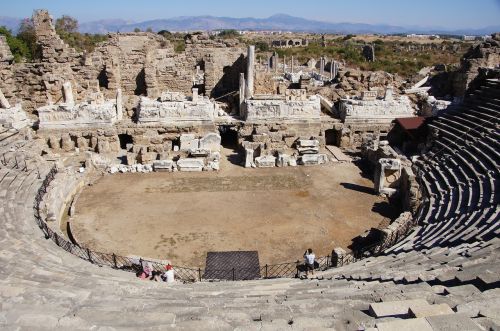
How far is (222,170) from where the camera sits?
62.4ft

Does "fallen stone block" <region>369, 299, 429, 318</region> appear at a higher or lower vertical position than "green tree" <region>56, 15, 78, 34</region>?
lower

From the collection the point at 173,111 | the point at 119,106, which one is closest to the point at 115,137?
the point at 119,106

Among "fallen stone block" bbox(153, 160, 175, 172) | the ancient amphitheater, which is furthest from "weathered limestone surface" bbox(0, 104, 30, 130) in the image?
"fallen stone block" bbox(153, 160, 175, 172)

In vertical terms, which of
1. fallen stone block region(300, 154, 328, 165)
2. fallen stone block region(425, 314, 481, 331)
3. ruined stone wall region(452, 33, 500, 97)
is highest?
ruined stone wall region(452, 33, 500, 97)

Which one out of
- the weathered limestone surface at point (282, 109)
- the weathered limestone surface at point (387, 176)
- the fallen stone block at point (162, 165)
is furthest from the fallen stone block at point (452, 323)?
the weathered limestone surface at point (282, 109)

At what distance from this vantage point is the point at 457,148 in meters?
17.2

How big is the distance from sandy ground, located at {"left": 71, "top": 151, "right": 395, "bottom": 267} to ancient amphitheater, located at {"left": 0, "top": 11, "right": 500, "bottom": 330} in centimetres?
80

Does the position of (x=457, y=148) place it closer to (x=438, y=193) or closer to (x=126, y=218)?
(x=438, y=193)

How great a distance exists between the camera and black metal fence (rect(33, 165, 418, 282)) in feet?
36.4

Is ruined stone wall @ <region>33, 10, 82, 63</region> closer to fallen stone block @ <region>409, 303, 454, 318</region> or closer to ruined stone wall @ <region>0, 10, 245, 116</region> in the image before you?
ruined stone wall @ <region>0, 10, 245, 116</region>

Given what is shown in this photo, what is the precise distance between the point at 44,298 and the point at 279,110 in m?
16.1

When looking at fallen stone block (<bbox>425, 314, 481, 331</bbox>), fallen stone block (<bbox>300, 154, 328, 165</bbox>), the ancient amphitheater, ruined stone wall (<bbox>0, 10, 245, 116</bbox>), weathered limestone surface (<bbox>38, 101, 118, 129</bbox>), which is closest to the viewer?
fallen stone block (<bbox>425, 314, 481, 331</bbox>)

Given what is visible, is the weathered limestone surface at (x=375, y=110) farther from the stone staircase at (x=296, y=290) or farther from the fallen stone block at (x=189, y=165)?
the stone staircase at (x=296, y=290)

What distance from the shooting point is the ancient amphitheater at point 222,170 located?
22.1ft
